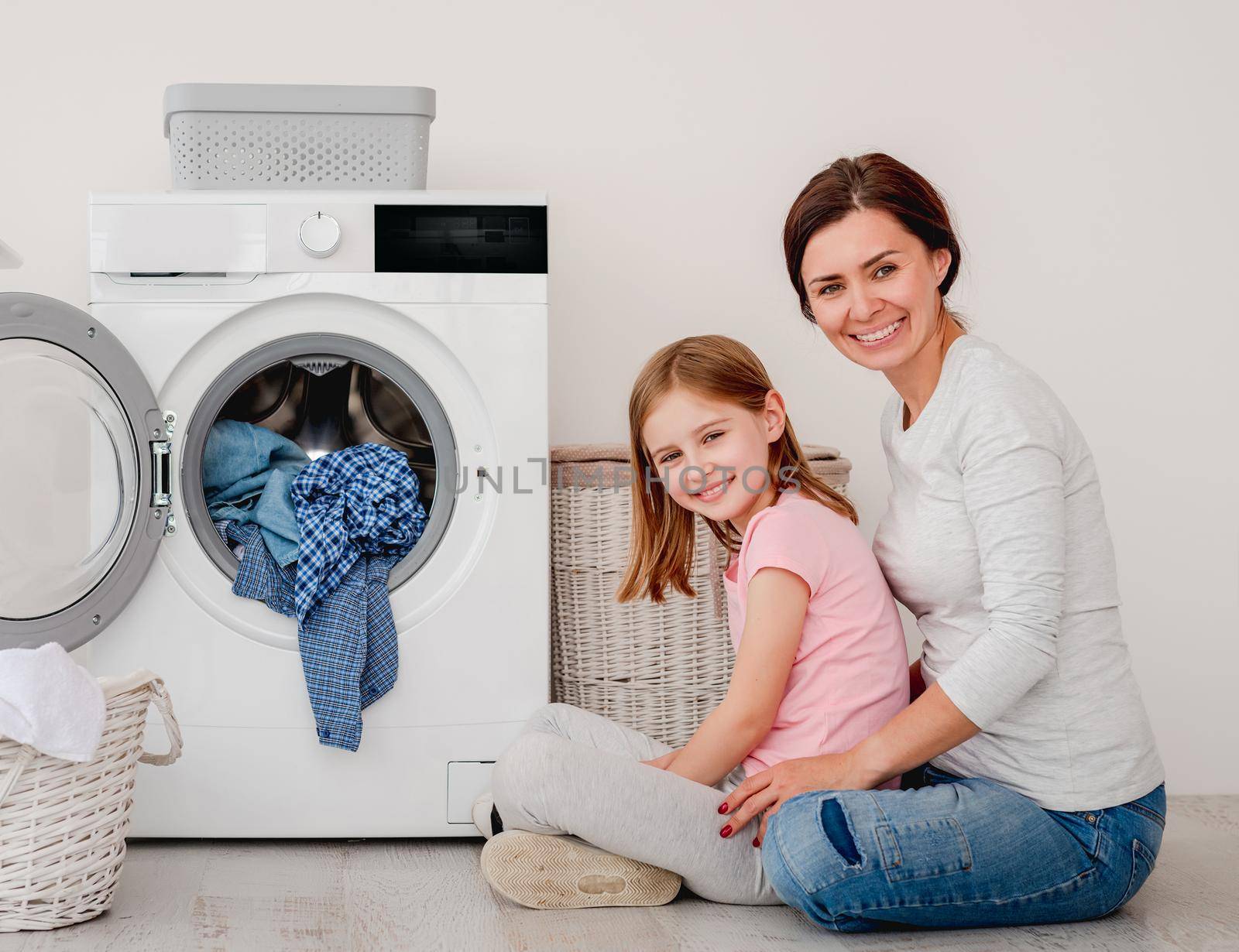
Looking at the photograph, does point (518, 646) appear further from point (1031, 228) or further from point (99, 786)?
point (1031, 228)

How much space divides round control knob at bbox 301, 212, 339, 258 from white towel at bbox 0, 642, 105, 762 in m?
0.68

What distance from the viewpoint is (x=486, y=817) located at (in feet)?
5.13

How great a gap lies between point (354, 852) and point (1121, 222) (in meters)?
1.90

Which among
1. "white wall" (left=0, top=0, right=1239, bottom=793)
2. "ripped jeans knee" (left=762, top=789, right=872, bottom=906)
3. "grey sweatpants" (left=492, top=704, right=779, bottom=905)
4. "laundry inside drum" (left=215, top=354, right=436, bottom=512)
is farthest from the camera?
"white wall" (left=0, top=0, right=1239, bottom=793)

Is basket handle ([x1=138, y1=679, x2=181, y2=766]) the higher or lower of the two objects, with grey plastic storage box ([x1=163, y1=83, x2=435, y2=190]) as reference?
lower

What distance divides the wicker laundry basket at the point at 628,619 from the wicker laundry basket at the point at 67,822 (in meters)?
0.71

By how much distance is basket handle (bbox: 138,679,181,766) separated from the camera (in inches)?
54.5

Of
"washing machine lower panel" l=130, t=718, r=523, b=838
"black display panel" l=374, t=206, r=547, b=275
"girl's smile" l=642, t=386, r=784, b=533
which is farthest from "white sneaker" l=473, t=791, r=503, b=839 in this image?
"black display panel" l=374, t=206, r=547, b=275

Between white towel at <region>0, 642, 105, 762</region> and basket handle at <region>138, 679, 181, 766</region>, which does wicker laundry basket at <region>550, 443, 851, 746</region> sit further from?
white towel at <region>0, 642, 105, 762</region>

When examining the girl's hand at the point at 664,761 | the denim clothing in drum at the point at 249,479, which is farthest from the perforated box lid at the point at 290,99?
the girl's hand at the point at 664,761

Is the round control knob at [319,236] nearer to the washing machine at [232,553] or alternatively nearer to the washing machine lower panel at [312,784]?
the washing machine at [232,553]

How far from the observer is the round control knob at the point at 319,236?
1628mm

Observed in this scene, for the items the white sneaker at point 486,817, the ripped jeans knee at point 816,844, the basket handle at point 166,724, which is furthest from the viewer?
the white sneaker at point 486,817

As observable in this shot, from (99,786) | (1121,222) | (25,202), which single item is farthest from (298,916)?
(1121,222)
